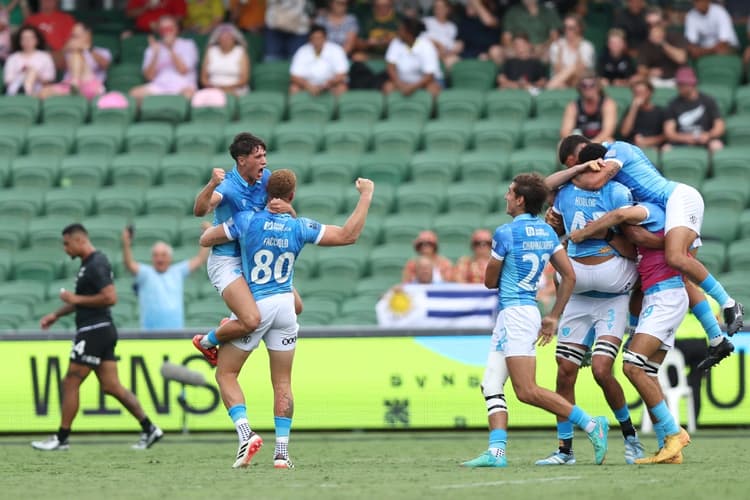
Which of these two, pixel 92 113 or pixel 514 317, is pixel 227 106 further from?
pixel 514 317

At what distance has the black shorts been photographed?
14.4 m

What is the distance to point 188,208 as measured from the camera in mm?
19891

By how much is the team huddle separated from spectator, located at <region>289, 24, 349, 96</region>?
984cm

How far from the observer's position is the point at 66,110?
848 inches

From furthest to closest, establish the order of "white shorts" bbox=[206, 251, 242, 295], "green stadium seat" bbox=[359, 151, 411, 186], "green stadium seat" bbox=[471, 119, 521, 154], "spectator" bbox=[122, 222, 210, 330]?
"green stadium seat" bbox=[471, 119, 521, 154] → "green stadium seat" bbox=[359, 151, 411, 186] → "spectator" bbox=[122, 222, 210, 330] → "white shorts" bbox=[206, 251, 242, 295]

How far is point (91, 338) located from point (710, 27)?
35.0ft

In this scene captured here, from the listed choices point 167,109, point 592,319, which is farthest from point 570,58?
point 592,319

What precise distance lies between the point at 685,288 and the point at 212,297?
8.34m

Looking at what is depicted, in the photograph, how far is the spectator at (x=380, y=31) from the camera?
21.8 metres

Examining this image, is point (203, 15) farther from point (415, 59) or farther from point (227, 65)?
point (415, 59)

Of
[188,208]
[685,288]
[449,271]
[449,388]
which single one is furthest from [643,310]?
[188,208]

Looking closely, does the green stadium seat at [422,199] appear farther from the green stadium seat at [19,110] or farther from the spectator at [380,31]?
the green stadium seat at [19,110]

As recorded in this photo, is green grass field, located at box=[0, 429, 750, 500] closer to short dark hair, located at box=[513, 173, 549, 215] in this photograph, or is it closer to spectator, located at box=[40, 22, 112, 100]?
short dark hair, located at box=[513, 173, 549, 215]

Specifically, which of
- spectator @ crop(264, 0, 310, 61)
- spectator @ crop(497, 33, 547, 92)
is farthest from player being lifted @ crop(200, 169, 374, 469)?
spectator @ crop(264, 0, 310, 61)
